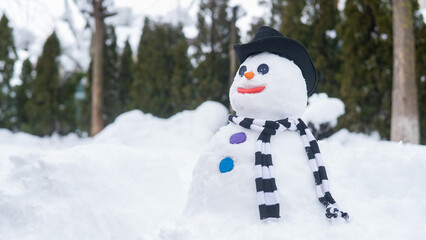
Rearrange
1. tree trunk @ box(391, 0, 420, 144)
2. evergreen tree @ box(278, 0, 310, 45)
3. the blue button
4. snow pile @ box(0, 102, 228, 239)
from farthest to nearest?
evergreen tree @ box(278, 0, 310, 45)
tree trunk @ box(391, 0, 420, 144)
snow pile @ box(0, 102, 228, 239)
the blue button

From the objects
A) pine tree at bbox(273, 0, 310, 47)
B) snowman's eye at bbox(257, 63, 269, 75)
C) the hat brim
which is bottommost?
snowman's eye at bbox(257, 63, 269, 75)

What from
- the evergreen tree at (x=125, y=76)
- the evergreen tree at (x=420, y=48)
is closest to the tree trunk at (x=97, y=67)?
the evergreen tree at (x=125, y=76)

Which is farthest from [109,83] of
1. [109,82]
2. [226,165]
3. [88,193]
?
[226,165]

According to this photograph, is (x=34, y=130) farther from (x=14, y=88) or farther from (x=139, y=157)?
(x=139, y=157)

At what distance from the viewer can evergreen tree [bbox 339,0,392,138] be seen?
24.8 feet

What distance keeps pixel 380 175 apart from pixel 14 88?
12.5 metres

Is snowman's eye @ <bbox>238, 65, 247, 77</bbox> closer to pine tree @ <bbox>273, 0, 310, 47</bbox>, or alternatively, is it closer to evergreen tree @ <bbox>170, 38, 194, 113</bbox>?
pine tree @ <bbox>273, 0, 310, 47</bbox>

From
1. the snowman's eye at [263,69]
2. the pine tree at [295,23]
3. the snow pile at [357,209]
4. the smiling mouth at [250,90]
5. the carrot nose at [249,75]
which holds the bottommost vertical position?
the snow pile at [357,209]

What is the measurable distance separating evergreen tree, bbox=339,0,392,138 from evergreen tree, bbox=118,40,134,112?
7786mm

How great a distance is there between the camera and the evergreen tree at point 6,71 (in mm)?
11766

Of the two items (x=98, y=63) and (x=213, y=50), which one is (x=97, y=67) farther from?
(x=213, y=50)

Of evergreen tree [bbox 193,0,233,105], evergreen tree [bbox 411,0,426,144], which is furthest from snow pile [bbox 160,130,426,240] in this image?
evergreen tree [bbox 193,0,233,105]

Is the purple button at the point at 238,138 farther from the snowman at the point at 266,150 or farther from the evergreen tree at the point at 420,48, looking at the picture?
the evergreen tree at the point at 420,48

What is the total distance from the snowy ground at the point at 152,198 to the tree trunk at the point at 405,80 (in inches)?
114
